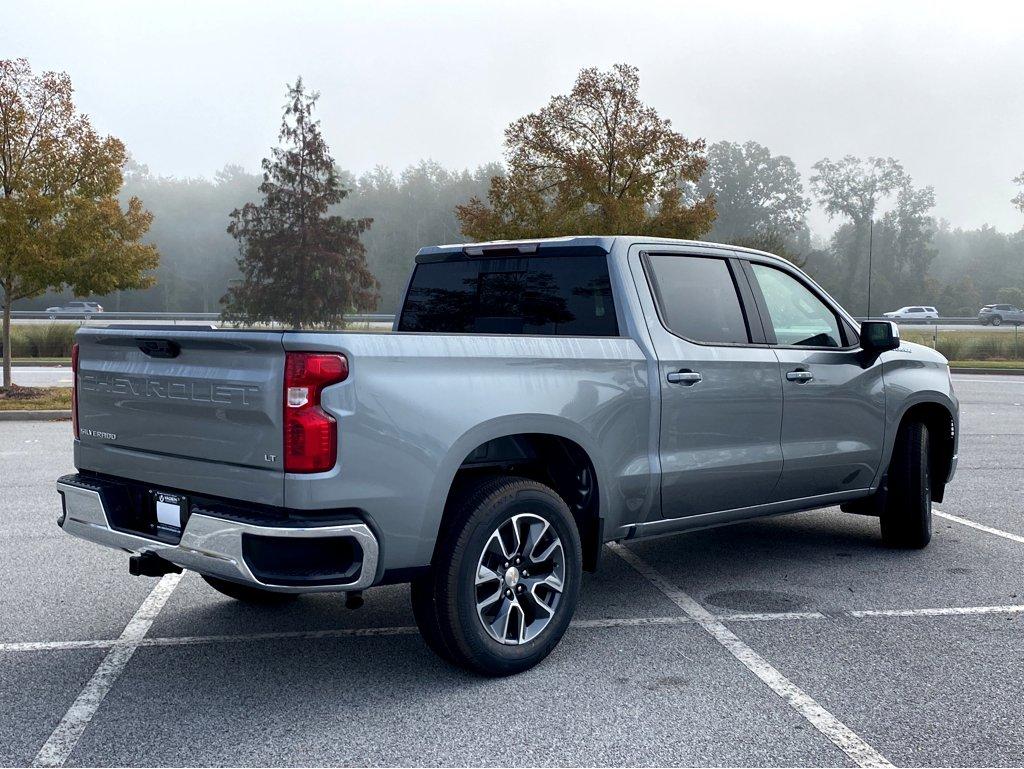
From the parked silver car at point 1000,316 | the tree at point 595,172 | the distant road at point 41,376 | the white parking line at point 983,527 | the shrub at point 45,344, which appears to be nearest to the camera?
the white parking line at point 983,527

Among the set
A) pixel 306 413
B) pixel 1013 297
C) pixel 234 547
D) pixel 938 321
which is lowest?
pixel 234 547

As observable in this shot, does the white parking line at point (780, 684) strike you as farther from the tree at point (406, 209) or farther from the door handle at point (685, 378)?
the tree at point (406, 209)

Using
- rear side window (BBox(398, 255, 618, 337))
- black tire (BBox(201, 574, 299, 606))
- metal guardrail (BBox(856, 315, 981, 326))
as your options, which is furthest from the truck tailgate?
metal guardrail (BBox(856, 315, 981, 326))

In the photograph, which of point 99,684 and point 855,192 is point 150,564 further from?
point 855,192

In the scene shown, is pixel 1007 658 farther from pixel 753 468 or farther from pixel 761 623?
pixel 753 468

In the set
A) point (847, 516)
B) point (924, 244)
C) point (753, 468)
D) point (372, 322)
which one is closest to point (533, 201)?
point (847, 516)

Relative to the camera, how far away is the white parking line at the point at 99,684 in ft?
11.6

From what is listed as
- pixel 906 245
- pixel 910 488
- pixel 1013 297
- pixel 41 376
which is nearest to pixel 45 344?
pixel 41 376

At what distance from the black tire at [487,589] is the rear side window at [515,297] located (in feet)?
3.42

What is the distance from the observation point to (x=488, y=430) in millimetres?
4223

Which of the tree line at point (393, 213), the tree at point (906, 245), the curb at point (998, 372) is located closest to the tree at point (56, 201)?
the tree line at point (393, 213)

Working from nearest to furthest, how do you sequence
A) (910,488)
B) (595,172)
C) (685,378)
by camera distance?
(685,378) → (910,488) → (595,172)

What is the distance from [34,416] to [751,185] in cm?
10848

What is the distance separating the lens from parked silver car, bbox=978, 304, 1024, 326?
65.3 metres
